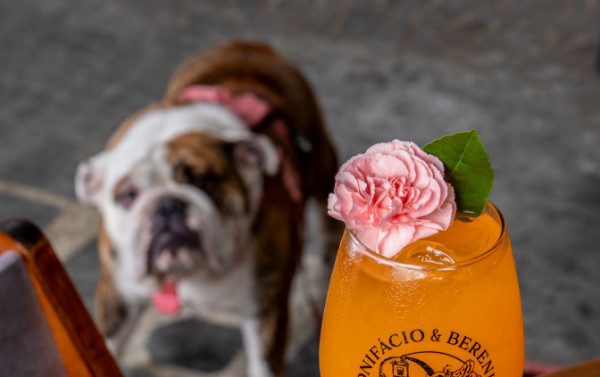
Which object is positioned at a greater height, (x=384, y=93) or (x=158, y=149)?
(x=384, y=93)

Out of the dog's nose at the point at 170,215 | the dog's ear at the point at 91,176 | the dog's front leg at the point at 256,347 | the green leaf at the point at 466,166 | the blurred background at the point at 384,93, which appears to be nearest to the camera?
the green leaf at the point at 466,166

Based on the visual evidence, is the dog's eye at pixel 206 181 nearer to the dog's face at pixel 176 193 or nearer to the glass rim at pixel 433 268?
the dog's face at pixel 176 193

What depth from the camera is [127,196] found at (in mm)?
1414

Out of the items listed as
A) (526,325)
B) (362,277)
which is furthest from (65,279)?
(526,325)

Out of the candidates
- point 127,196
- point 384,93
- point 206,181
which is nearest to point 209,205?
point 206,181

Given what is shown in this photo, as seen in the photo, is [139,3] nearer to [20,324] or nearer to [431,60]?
[431,60]

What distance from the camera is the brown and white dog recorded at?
139 cm

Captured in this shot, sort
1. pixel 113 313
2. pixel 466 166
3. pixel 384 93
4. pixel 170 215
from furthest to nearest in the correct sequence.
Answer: pixel 384 93 → pixel 113 313 → pixel 170 215 → pixel 466 166

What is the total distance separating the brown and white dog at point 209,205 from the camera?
4.55 feet

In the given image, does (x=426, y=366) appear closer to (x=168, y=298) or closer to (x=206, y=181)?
(x=206, y=181)

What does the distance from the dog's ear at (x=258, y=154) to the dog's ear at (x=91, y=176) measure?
0.27m

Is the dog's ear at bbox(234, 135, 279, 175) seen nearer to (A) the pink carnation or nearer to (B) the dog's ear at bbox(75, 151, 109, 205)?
(B) the dog's ear at bbox(75, 151, 109, 205)

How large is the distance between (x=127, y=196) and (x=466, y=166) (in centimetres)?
96

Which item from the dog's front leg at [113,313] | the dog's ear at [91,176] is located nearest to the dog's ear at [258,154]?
the dog's ear at [91,176]
